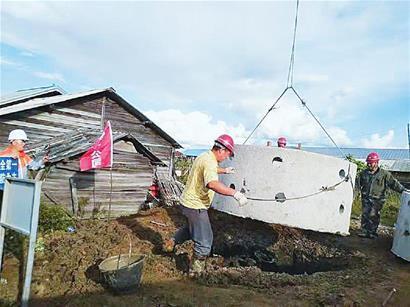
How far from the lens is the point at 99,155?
9289mm

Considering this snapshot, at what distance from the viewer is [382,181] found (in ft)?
26.9

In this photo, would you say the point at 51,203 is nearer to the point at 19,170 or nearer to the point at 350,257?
the point at 19,170

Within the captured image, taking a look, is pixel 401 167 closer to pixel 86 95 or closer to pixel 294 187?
pixel 86 95

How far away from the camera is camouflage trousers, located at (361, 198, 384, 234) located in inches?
327

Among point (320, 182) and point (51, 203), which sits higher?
point (320, 182)

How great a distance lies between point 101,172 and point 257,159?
5.77 meters

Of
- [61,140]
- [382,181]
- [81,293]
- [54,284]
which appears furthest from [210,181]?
[61,140]

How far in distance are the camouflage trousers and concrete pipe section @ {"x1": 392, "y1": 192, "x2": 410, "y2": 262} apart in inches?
46.8

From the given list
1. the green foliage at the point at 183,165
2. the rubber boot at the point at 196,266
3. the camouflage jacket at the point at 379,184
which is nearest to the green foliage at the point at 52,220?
the rubber boot at the point at 196,266

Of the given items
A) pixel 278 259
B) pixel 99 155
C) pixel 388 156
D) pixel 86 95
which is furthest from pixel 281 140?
pixel 388 156

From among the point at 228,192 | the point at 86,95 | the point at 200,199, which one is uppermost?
the point at 86,95

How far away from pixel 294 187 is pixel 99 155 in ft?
17.5

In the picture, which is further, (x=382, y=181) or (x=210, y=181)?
(x=382, y=181)

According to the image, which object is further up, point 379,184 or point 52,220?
point 379,184
